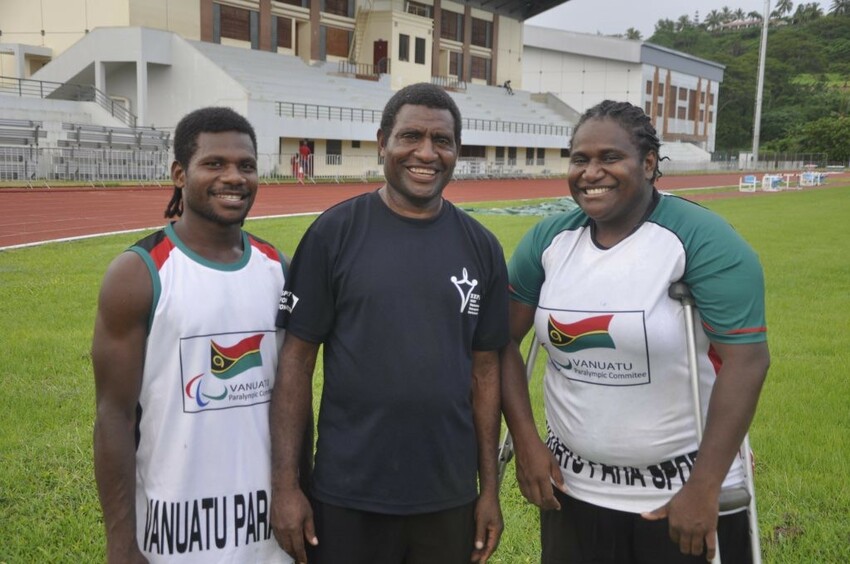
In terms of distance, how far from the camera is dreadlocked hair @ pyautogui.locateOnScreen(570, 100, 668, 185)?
275 centimetres

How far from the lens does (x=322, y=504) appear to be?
8.54 feet

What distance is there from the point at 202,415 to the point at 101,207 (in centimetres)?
1879

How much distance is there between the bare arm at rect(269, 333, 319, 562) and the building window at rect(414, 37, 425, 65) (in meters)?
48.0

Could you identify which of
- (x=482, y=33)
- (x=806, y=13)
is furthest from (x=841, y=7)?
(x=482, y=33)

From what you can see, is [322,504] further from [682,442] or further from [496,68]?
[496,68]

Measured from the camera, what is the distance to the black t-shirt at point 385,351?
2.55 metres

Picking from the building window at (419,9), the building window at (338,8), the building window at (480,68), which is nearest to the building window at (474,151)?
the building window at (419,9)

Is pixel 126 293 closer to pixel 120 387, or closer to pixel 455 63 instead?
pixel 120 387

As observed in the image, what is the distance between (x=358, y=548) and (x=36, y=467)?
119 inches

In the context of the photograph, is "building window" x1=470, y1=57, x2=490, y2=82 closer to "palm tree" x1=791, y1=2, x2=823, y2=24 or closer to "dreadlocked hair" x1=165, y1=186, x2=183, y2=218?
"dreadlocked hair" x1=165, y1=186, x2=183, y2=218

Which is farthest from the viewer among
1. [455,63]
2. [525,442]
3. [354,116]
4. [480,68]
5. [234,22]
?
[480,68]

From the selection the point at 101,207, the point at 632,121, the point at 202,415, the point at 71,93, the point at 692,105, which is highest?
the point at 692,105

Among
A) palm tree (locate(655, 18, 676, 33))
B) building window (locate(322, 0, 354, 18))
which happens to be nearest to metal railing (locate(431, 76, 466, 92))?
building window (locate(322, 0, 354, 18))

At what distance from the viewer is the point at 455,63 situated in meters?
55.6
